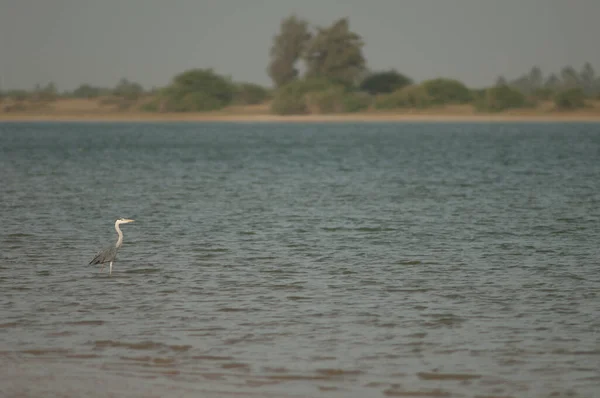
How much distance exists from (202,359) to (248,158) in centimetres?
4777

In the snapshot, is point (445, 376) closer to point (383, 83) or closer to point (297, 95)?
point (297, 95)

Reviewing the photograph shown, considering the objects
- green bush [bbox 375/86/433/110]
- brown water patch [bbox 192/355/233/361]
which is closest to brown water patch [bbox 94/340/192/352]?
brown water patch [bbox 192/355/233/361]

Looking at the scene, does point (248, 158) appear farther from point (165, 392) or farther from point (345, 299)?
point (165, 392)

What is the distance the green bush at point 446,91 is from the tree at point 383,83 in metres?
11.4

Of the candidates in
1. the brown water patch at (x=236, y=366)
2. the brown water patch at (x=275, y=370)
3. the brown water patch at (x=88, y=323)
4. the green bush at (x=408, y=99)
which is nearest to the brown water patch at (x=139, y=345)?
the brown water patch at (x=236, y=366)

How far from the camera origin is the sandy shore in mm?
157250

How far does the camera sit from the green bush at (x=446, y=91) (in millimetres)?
168750

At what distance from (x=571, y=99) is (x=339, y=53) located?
43608 millimetres

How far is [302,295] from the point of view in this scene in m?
14.2

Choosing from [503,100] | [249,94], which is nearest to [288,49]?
[249,94]

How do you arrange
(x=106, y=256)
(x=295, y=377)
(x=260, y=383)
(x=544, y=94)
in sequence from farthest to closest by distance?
(x=544, y=94) < (x=106, y=256) < (x=295, y=377) < (x=260, y=383)


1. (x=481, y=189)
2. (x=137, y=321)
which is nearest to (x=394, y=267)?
(x=137, y=321)

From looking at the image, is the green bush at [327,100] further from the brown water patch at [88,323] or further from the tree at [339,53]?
the brown water patch at [88,323]

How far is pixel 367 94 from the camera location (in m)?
180
